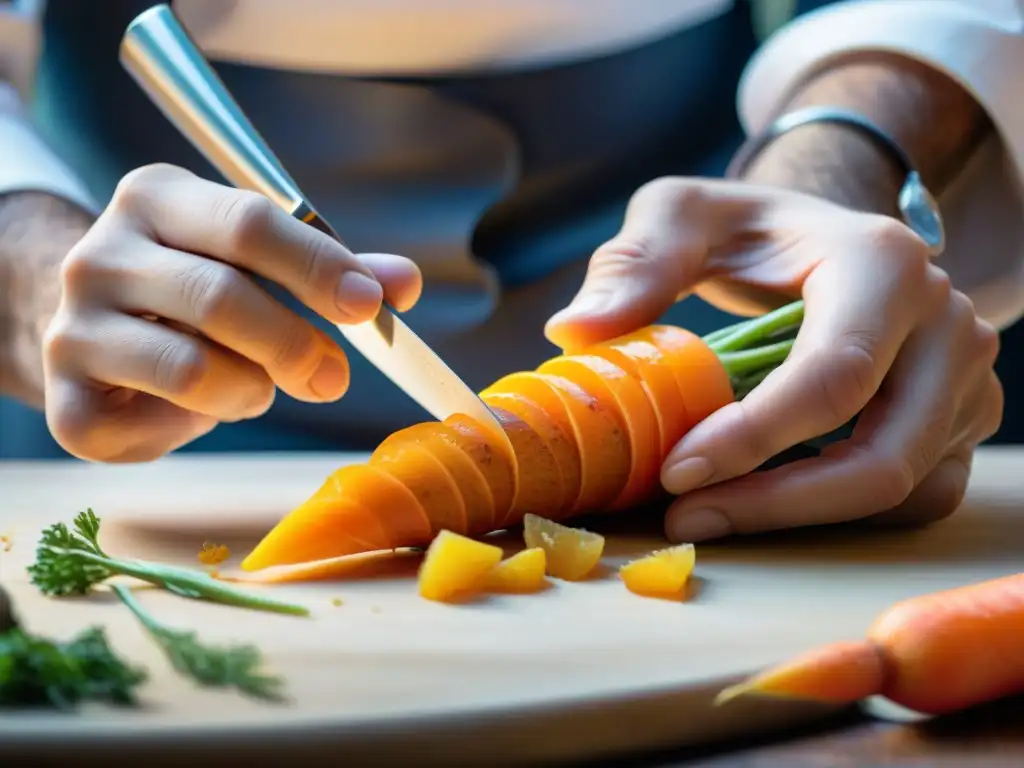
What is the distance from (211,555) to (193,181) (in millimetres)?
439

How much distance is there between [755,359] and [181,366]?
724mm

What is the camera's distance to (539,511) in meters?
1.37

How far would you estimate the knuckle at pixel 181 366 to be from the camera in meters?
1.30

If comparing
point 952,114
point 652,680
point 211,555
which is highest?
point 952,114

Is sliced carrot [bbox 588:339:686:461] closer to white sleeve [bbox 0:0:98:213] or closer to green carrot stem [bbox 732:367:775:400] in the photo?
green carrot stem [bbox 732:367:775:400]

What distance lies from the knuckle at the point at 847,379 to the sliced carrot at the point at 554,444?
30 centimetres

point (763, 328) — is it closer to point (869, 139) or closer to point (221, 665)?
point (869, 139)

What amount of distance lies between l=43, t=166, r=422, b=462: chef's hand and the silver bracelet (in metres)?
0.90

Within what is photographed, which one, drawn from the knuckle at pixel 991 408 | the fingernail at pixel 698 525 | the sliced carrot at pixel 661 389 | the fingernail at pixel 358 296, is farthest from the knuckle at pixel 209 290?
the knuckle at pixel 991 408

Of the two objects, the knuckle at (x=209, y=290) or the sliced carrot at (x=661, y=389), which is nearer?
the knuckle at (x=209, y=290)

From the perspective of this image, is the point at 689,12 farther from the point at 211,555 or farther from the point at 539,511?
the point at 211,555

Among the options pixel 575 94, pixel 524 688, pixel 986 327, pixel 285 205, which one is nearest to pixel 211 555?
pixel 285 205

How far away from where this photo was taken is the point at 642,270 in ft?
4.97

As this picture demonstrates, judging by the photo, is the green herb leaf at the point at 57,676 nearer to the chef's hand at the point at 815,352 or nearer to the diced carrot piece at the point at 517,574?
the diced carrot piece at the point at 517,574
